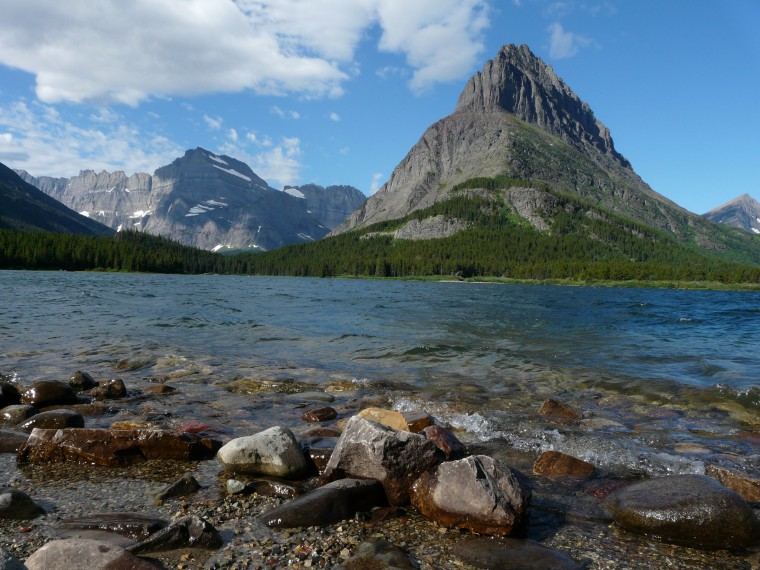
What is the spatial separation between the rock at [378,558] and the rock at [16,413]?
10.2 meters

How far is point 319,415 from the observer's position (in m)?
13.0

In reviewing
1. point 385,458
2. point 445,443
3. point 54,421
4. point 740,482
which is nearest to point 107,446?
point 54,421

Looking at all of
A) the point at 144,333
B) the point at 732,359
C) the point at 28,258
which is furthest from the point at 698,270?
the point at 28,258

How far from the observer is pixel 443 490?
289 inches

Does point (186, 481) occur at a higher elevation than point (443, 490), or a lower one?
lower

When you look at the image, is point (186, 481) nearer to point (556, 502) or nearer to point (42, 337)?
point (556, 502)

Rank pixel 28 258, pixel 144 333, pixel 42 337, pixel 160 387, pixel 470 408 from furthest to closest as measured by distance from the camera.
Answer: pixel 28 258 < pixel 144 333 < pixel 42 337 < pixel 160 387 < pixel 470 408

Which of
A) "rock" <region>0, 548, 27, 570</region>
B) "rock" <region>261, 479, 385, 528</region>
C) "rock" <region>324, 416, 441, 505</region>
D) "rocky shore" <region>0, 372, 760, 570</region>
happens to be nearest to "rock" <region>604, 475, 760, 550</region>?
"rocky shore" <region>0, 372, 760, 570</region>

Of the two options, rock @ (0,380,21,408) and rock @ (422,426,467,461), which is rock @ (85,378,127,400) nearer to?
rock @ (0,380,21,408)

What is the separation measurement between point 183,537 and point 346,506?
7.76 ft

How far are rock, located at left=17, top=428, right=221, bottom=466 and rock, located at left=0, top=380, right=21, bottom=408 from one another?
4.98 metres

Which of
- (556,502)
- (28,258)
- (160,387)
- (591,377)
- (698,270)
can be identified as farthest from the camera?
(698,270)

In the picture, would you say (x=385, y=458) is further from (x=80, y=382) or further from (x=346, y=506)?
(x=80, y=382)

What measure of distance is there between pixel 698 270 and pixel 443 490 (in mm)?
215462
